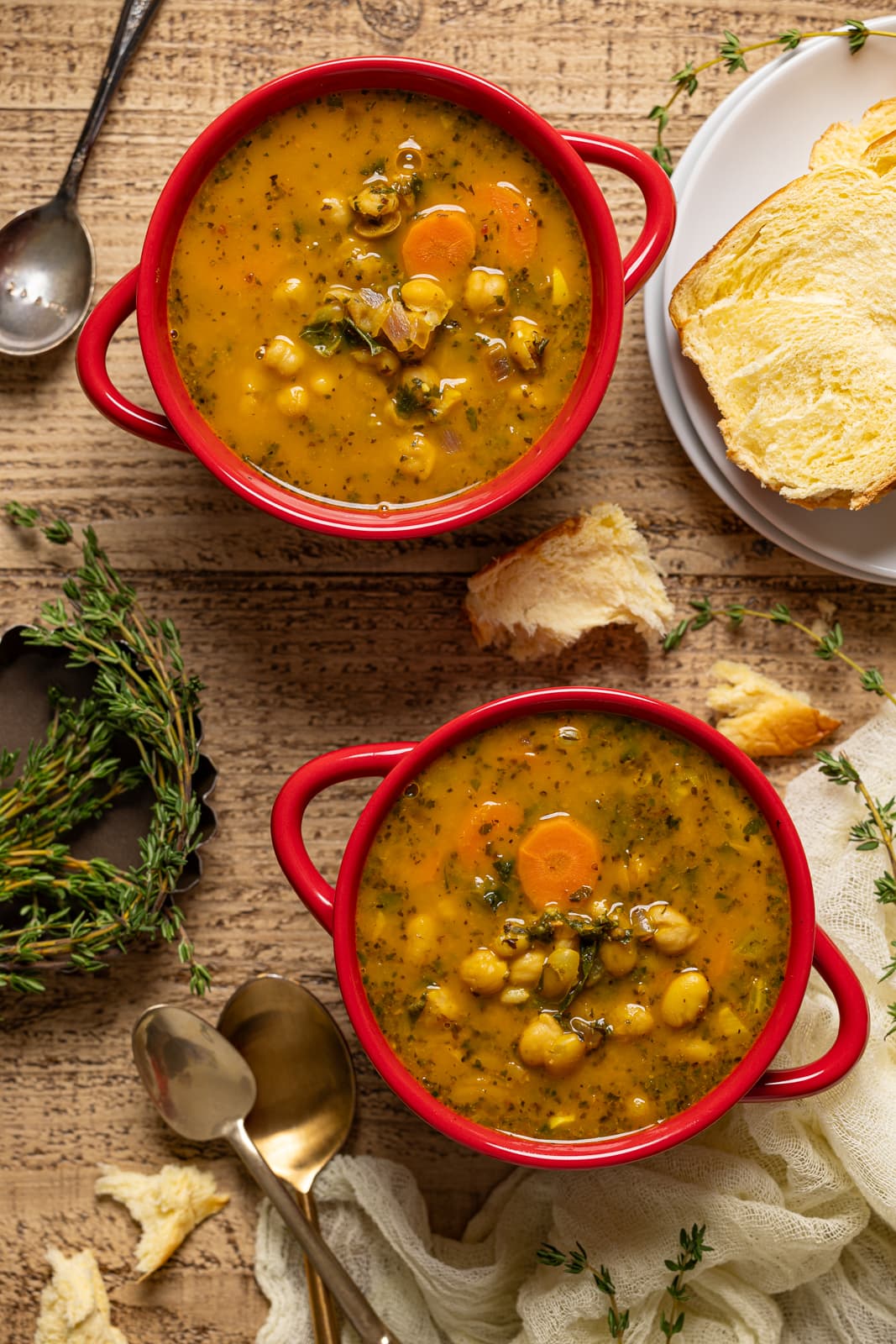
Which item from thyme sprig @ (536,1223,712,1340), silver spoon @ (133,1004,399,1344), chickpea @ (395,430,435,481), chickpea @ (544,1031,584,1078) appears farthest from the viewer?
silver spoon @ (133,1004,399,1344)

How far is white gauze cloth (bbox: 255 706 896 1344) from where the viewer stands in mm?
2324

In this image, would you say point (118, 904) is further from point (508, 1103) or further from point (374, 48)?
point (374, 48)

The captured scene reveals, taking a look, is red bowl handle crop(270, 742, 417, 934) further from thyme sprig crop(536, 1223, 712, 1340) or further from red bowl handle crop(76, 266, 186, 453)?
thyme sprig crop(536, 1223, 712, 1340)

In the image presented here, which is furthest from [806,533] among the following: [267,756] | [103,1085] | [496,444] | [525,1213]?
[103,1085]

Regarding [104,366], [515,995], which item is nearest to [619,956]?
[515,995]

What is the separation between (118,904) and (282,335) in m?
1.13

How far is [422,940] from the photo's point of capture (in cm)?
204

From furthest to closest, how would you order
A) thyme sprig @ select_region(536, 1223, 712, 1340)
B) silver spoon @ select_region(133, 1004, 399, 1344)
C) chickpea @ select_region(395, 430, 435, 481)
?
silver spoon @ select_region(133, 1004, 399, 1344) < thyme sprig @ select_region(536, 1223, 712, 1340) < chickpea @ select_region(395, 430, 435, 481)

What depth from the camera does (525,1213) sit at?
7.96 feet

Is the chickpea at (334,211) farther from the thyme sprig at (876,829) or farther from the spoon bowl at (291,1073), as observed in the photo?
the spoon bowl at (291,1073)

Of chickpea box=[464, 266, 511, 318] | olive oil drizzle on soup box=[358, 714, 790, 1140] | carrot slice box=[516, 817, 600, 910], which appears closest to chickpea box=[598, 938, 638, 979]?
olive oil drizzle on soup box=[358, 714, 790, 1140]

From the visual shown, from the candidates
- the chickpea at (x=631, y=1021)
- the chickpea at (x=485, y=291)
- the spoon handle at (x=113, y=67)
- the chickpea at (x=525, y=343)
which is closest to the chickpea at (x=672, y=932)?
the chickpea at (x=631, y=1021)

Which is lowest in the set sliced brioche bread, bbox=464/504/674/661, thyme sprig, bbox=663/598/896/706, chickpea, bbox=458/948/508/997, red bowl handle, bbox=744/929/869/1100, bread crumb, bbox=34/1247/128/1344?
bread crumb, bbox=34/1247/128/1344

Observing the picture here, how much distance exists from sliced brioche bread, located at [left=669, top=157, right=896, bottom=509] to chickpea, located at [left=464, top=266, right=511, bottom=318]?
0.41 meters
